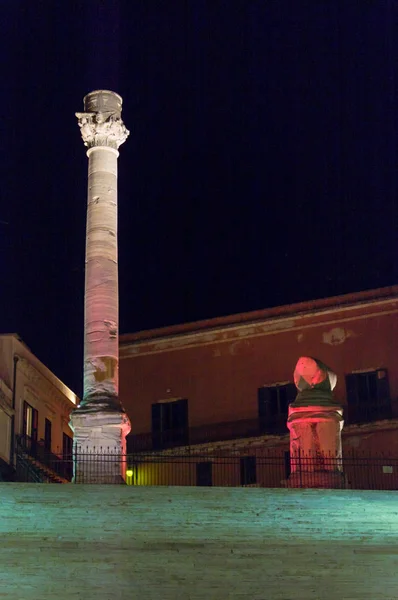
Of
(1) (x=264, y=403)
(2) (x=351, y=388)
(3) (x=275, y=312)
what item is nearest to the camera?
(2) (x=351, y=388)

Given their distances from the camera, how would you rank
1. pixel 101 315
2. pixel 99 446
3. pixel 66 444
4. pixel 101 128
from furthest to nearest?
pixel 66 444 < pixel 101 128 < pixel 101 315 < pixel 99 446

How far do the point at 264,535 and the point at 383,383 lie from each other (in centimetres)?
2015

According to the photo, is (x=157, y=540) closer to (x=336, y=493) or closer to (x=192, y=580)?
(x=192, y=580)

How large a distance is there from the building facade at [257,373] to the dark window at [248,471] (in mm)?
688

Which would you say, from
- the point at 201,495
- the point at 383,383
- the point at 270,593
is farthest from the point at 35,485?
the point at 383,383

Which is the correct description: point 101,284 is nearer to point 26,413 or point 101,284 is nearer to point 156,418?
point 26,413

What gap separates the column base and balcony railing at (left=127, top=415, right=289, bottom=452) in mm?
13772

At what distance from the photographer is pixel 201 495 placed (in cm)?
2172

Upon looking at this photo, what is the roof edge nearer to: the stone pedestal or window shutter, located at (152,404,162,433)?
window shutter, located at (152,404,162,433)

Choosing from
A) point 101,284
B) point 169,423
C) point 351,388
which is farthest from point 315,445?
point 169,423

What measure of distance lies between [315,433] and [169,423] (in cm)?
1571

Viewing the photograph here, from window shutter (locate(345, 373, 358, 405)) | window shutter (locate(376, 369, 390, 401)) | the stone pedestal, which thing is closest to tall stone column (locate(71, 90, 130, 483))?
the stone pedestal

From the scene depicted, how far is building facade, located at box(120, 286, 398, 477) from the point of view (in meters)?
39.0

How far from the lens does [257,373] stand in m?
41.4
